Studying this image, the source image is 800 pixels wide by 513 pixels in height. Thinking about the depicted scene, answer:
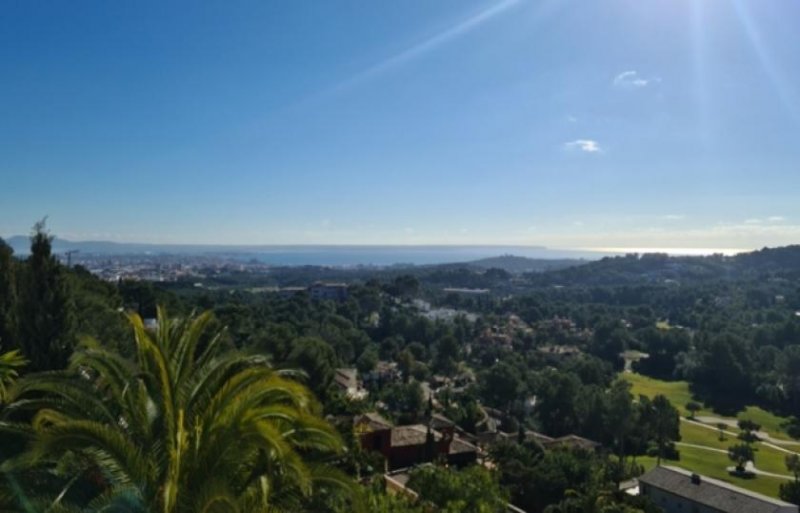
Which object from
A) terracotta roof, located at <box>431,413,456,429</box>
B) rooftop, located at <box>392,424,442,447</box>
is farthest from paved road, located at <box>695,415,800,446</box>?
rooftop, located at <box>392,424,442,447</box>

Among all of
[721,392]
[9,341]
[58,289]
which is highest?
[58,289]

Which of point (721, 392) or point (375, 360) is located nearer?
point (375, 360)

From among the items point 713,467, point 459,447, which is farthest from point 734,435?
point 459,447

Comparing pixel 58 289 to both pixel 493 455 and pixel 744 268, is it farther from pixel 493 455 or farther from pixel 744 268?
pixel 744 268

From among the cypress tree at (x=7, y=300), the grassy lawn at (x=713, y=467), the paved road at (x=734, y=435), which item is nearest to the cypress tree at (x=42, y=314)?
the cypress tree at (x=7, y=300)

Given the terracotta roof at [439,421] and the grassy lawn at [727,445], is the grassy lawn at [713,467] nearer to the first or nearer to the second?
the grassy lawn at [727,445]

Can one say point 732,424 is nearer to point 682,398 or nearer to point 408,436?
point 682,398

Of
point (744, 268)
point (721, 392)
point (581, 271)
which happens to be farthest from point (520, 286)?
point (721, 392)
